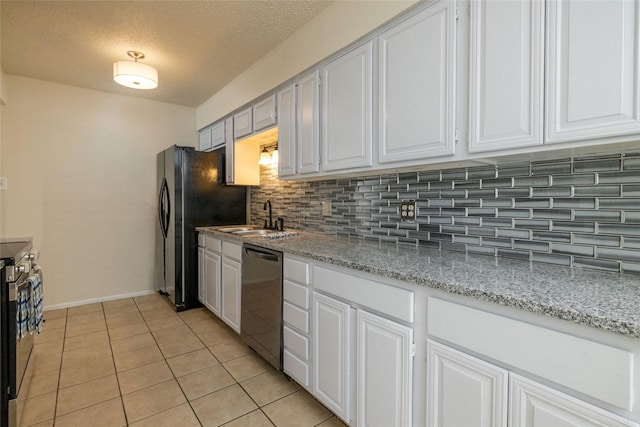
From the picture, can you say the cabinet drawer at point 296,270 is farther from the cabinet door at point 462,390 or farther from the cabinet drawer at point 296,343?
the cabinet door at point 462,390

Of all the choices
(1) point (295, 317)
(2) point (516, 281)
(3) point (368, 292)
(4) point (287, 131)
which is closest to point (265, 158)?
(4) point (287, 131)

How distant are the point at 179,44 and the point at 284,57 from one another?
856 mm

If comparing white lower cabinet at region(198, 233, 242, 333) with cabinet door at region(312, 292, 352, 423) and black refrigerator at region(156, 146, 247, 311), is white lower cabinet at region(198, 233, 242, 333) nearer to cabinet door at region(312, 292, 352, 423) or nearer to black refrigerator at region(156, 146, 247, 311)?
black refrigerator at region(156, 146, 247, 311)

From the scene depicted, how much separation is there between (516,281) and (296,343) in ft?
4.03

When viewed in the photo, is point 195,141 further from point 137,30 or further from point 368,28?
point 368,28

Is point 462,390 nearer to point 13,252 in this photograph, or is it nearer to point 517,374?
point 517,374

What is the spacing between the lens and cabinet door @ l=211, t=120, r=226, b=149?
3508mm

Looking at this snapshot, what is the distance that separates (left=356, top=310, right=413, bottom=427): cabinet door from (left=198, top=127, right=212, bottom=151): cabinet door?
3.20 meters

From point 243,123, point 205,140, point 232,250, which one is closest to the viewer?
point 232,250

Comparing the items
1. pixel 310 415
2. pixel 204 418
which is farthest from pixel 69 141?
pixel 310 415

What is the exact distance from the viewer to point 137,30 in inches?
90.2

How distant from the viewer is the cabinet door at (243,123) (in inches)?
117

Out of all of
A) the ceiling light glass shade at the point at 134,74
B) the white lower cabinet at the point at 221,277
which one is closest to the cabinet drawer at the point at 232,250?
the white lower cabinet at the point at 221,277

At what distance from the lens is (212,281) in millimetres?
2994
